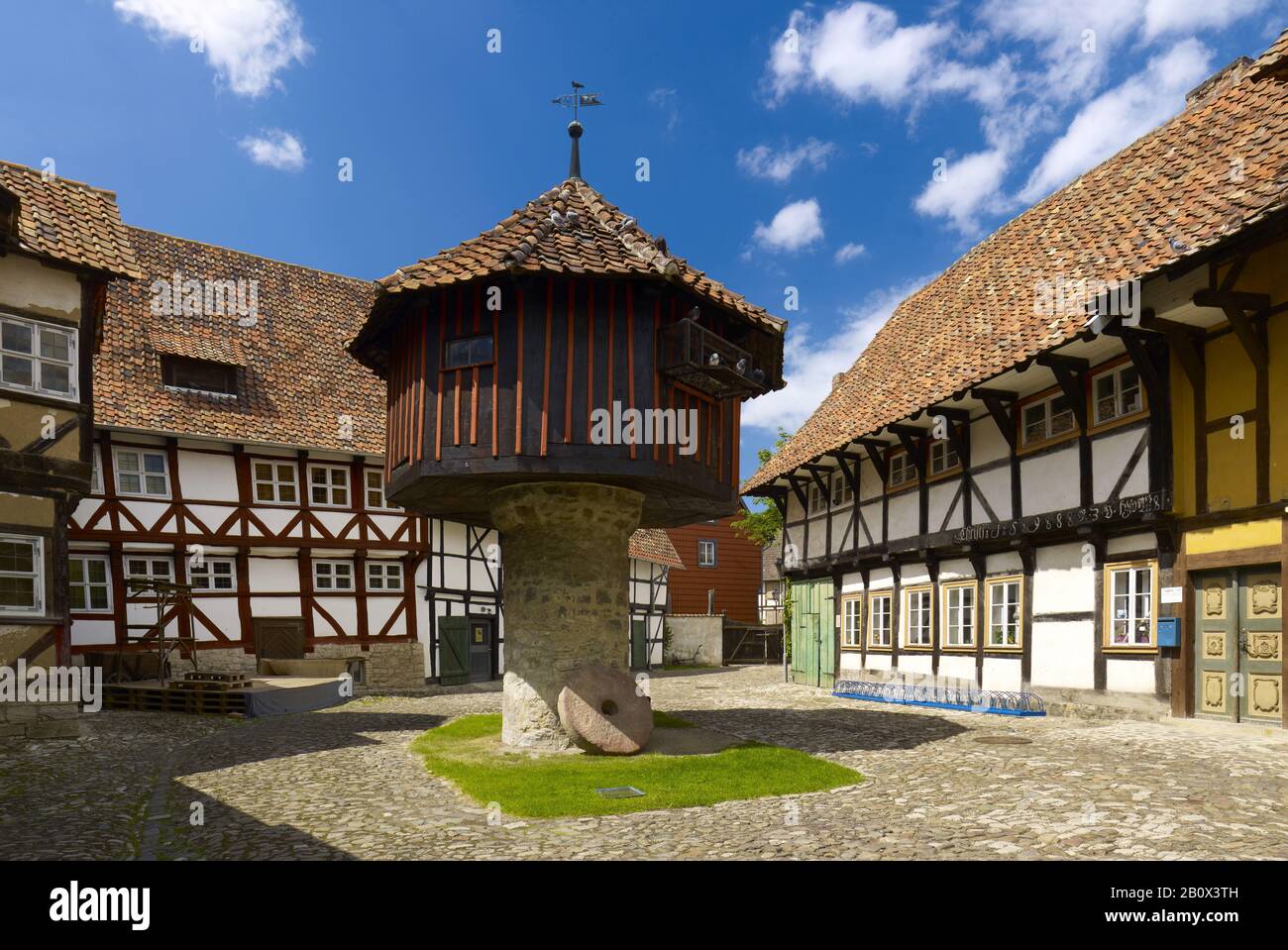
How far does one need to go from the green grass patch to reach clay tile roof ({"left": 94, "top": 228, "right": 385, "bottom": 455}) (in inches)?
485

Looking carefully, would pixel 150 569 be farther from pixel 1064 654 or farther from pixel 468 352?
pixel 1064 654

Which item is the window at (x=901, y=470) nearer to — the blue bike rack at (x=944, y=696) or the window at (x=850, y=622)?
the window at (x=850, y=622)

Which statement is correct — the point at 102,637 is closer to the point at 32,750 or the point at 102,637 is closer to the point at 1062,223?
the point at 32,750

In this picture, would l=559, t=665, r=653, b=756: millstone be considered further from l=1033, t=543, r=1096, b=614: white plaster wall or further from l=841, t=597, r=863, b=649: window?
l=841, t=597, r=863, b=649: window

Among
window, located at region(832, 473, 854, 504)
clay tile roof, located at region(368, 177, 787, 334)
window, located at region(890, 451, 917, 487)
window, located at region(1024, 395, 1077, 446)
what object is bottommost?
window, located at region(832, 473, 854, 504)

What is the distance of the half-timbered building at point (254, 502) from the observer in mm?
19062

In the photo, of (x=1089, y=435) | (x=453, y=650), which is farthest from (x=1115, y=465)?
(x=453, y=650)

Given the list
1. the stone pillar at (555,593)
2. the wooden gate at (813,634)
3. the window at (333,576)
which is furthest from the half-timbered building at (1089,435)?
the window at (333,576)

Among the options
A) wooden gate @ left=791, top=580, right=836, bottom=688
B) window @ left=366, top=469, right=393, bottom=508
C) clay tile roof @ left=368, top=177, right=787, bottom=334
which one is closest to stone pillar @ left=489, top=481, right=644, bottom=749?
clay tile roof @ left=368, top=177, right=787, bottom=334

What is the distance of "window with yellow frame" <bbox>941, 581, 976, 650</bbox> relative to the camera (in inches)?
626

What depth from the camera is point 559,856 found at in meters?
5.83

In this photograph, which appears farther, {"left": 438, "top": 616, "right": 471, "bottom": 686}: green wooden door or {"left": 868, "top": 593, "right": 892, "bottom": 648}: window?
{"left": 438, "top": 616, "right": 471, "bottom": 686}: green wooden door

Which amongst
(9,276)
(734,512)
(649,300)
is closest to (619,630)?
(734,512)

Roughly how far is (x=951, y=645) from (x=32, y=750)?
563 inches
